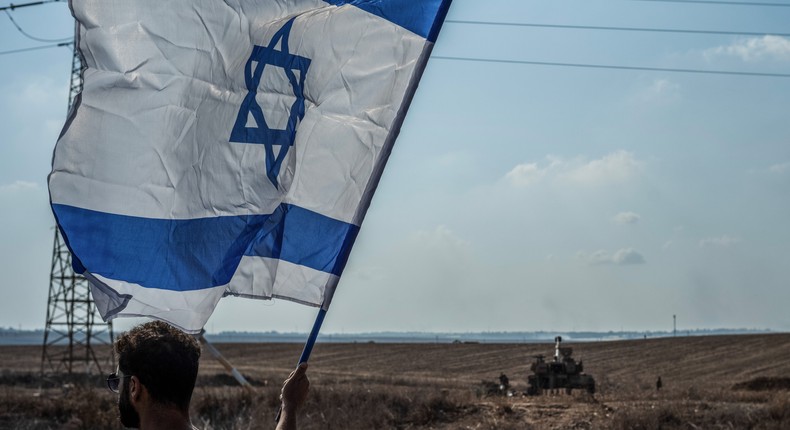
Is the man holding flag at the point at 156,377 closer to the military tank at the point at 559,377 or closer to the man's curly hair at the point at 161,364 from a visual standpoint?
the man's curly hair at the point at 161,364

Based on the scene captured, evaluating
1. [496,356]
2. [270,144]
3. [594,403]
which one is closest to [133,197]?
[270,144]

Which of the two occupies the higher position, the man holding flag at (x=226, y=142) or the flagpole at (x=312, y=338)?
the man holding flag at (x=226, y=142)

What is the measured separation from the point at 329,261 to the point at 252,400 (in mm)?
17029

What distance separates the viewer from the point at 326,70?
5535 mm

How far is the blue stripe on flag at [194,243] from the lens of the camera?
498 centimetres

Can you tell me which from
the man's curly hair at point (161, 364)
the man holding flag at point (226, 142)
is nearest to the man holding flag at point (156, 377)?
the man's curly hair at point (161, 364)

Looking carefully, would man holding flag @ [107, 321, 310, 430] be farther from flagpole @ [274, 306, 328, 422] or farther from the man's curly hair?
flagpole @ [274, 306, 328, 422]

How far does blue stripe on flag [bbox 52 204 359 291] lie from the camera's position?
498cm

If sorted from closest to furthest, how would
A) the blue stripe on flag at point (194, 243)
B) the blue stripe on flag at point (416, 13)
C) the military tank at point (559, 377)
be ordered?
the blue stripe on flag at point (194, 243)
the blue stripe on flag at point (416, 13)
the military tank at point (559, 377)

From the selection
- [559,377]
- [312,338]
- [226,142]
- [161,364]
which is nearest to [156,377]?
[161,364]

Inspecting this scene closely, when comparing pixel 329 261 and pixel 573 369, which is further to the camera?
pixel 573 369

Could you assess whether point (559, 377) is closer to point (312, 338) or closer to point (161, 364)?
point (312, 338)

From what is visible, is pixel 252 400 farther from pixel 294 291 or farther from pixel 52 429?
pixel 294 291

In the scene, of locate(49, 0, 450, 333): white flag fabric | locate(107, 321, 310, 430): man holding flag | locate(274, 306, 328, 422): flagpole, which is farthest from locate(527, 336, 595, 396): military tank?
locate(107, 321, 310, 430): man holding flag
